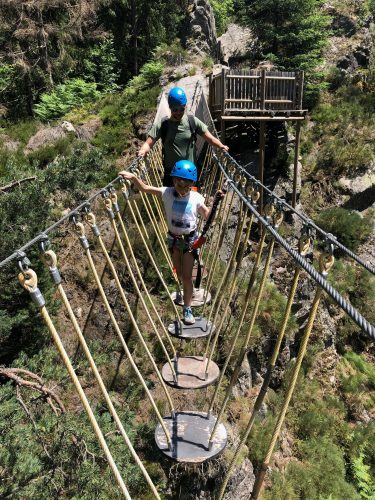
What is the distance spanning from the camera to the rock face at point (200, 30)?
12586 mm

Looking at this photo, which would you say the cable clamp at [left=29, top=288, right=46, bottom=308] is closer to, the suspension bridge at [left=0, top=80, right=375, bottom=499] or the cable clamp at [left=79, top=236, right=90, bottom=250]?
the suspension bridge at [left=0, top=80, right=375, bottom=499]

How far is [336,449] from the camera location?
6340 mm

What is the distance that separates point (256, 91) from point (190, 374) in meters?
6.56

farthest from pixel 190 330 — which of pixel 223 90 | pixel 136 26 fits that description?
pixel 136 26

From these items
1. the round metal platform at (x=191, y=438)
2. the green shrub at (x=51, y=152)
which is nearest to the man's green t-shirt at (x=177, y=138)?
the round metal platform at (x=191, y=438)

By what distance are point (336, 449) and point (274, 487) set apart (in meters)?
2.05

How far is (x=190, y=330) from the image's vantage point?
271 centimetres

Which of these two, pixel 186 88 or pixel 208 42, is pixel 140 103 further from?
pixel 208 42

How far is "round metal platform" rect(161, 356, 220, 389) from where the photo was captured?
222cm

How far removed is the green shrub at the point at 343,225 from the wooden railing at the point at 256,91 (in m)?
2.87

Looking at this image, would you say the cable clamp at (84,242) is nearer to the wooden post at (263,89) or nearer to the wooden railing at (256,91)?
the wooden railing at (256,91)

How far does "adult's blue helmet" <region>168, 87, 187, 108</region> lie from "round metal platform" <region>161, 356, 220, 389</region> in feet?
6.17

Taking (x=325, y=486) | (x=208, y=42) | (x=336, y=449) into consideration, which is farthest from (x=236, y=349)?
(x=208, y=42)

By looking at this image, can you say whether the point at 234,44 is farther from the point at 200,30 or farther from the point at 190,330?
the point at 190,330
